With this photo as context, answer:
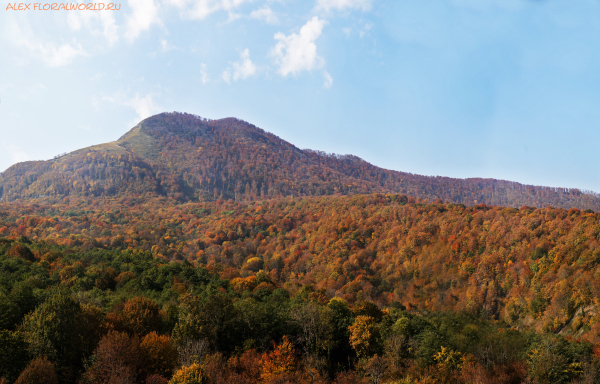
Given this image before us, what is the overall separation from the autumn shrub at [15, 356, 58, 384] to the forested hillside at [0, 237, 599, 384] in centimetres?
6

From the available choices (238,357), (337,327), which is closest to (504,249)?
(337,327)

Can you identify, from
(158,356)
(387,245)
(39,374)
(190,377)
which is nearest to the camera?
(190,377)

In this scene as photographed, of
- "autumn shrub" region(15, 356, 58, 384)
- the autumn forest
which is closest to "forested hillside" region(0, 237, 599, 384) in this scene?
"autumn shrub" region(15, 356, 58, 384)

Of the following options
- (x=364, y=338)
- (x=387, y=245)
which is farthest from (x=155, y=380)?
(x=387, y=245)

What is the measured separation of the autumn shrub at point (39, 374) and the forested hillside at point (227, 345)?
0.06m

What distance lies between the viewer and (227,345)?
3362 centimetres

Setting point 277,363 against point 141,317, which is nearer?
point 277,363

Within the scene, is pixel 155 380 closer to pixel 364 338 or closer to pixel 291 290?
pixel 364 338

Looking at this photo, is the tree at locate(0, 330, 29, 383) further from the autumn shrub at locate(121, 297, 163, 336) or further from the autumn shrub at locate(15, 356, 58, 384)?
the autumn shrub at locate(121, 297, 163, 336)

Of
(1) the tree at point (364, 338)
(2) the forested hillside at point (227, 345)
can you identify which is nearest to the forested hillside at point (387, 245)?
(2) the forested hillside at point (227, 345)

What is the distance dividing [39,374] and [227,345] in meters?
16.2

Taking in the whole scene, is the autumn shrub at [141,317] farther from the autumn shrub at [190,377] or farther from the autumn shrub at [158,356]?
the autumn shrub at [190,377]

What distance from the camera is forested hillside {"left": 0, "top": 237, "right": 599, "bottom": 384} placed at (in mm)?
23344

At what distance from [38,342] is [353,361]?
2875cm
